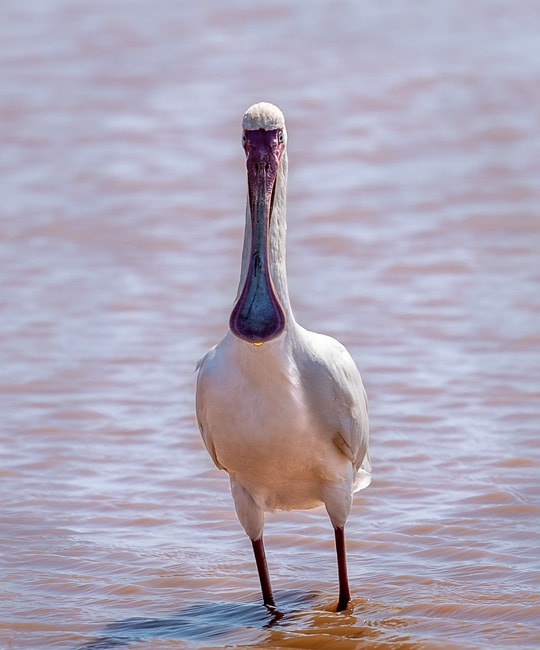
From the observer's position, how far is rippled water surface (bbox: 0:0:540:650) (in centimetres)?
843

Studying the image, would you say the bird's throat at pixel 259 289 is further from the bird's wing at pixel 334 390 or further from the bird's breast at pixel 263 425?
the bird's wing at pixel 334 390

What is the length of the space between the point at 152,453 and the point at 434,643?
11.6ft

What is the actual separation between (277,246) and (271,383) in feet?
2.21

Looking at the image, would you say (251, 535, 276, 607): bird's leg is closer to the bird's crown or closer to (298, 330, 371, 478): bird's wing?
(298, 330, 371, 478): bird's wing

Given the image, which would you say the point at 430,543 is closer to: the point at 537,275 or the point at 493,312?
the point at 493,312

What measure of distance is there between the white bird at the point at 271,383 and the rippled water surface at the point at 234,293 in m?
0.94

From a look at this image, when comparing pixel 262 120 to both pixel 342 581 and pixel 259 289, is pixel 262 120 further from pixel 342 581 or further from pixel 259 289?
pixel 342 581

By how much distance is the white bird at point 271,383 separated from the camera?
7152 mm

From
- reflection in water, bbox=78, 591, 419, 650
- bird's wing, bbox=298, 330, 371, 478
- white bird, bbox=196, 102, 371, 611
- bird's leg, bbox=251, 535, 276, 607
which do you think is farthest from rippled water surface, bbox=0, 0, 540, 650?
bird's wing, bbox=298, 330, 371, 478

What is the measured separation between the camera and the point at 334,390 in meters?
7.50

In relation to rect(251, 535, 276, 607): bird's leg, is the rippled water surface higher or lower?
Answer: higher

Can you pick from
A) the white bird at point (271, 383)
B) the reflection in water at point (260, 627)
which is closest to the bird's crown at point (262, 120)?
the white bird at point (271, 383)

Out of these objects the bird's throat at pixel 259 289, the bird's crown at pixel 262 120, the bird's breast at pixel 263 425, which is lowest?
the bird's breast at pixel 263 425

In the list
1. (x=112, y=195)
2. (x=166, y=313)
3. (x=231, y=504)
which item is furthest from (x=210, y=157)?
(x=231, y=504)
